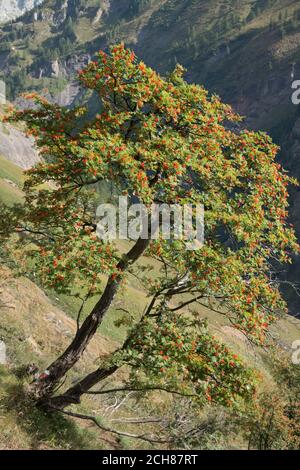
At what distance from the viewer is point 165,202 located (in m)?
13.7

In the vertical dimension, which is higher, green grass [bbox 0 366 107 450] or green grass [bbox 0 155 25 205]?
green grass [bbox 0 155 25 205]

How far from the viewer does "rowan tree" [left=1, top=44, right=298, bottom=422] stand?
41.0 ft

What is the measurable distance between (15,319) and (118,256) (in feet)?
65.7

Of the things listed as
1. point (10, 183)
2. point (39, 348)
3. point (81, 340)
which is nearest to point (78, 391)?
point (81, 340)

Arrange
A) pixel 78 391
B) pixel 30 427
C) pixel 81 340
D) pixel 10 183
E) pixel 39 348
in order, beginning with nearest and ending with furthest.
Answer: pixel 30 427 → pixel 81 340 → pixel 78 391 → pixel 39 348 → pixel 10 183

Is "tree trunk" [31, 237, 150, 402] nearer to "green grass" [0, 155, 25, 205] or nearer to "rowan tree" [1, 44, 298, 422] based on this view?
"rowan tree" [1, 44, 298, 422]

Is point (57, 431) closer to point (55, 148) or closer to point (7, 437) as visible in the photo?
point (7, 437)

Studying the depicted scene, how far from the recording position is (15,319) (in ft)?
99.6

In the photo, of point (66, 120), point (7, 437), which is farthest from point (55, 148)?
point (7, 437)

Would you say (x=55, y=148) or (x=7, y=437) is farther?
(x=55, y=148)

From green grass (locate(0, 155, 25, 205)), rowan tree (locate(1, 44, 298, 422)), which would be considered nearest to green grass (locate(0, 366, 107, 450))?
rowan tree (locate(1, 44, 298, 422))

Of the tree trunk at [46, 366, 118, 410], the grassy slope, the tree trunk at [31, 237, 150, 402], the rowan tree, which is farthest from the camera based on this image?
the tree trunk at [46, 366, 118, 410]

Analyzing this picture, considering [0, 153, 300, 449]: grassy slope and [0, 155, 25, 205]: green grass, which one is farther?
[0, 155, 25, 205]: green grass

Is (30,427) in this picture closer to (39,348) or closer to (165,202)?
(165,202)
